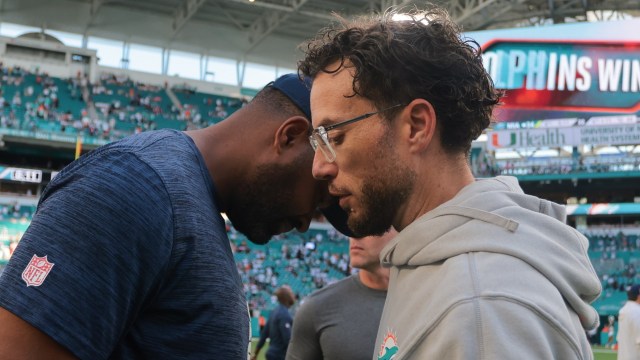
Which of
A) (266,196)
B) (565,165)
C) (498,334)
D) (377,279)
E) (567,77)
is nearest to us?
(498,334)

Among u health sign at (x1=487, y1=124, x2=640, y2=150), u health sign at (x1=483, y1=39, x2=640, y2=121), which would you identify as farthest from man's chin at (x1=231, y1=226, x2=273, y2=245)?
u health sign at (x1=487, y1=124, x2=640, y2=150)

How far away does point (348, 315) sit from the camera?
3789mm

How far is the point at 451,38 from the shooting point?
5.62 feet

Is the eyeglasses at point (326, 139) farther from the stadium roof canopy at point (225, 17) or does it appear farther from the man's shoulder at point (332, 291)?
the stadium roof canopy at point (225, 17)

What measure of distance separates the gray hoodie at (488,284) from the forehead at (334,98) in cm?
32

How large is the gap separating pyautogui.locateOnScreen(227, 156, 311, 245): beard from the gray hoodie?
1.52 ft

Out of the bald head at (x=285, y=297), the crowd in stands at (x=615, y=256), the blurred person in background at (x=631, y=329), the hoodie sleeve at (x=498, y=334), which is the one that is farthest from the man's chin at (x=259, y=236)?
the crowd in stands at (x=615, y=256)

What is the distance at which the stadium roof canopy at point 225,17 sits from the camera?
3669 centimetres

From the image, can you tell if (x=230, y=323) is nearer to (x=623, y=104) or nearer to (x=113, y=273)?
(x=113, y=273)

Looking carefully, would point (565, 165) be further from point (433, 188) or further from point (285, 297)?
point (433, 188)

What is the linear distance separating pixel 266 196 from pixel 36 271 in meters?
0.71

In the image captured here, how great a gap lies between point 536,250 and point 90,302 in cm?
93

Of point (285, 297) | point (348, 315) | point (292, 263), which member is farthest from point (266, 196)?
point (292, 263)

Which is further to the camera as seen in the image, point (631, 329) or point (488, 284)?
point (631, 329)
